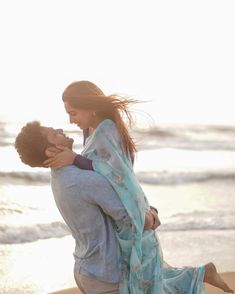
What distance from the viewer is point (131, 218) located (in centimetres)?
302

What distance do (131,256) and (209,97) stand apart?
30850mm

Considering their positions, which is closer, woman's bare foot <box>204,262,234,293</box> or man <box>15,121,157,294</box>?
man <box>15,121,157,294</box>

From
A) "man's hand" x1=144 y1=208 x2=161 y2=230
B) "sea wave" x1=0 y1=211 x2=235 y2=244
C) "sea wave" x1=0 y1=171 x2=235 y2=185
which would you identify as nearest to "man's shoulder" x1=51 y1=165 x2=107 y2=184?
"man's hand" x1=144 y1=208 x2=161 y2=230

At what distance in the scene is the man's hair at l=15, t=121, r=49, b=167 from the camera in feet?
9.64

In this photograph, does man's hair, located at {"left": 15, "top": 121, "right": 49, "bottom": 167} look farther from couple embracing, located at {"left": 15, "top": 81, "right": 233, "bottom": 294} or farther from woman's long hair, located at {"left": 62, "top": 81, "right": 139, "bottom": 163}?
woman's long hair, located at {"left": 62, "top": 81, "right": 139, "bottom": 163}

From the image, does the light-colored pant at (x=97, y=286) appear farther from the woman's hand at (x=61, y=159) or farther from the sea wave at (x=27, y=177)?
the sea wave at (x=27, y=177)

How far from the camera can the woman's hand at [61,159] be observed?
2977 millimetres

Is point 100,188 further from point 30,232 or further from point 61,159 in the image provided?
point 30,232

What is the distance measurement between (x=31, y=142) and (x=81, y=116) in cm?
28

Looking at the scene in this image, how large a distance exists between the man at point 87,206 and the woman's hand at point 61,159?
0.07ft

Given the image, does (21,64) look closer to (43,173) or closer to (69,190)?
(43,173)

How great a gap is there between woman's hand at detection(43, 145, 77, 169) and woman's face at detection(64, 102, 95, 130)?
0.16 m

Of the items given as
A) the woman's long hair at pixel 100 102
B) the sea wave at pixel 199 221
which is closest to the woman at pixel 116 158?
A: the woman's long hair at pixel 100 102

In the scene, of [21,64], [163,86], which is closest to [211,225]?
[21,64]
